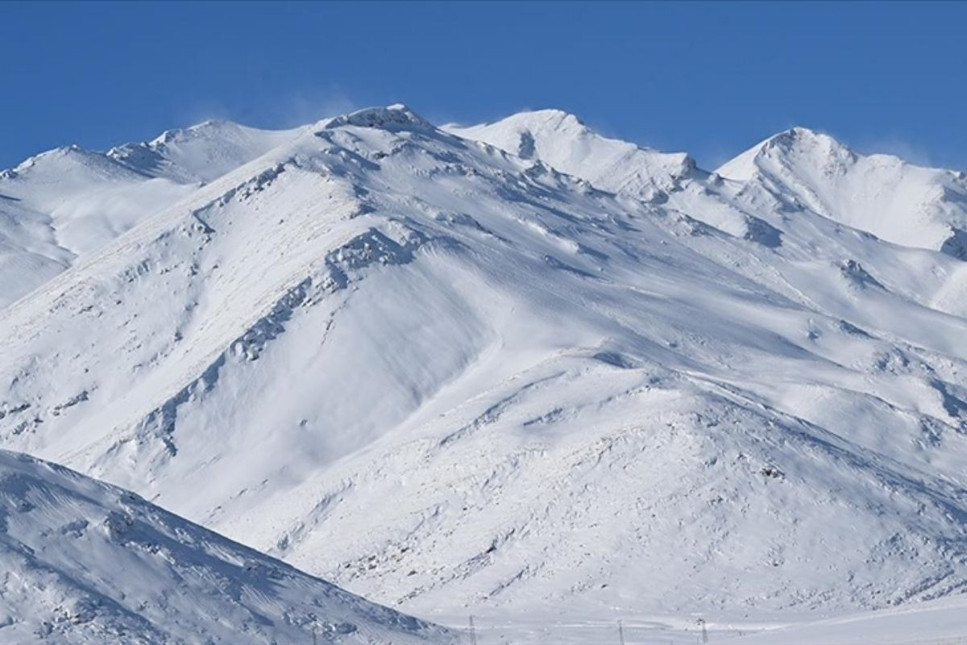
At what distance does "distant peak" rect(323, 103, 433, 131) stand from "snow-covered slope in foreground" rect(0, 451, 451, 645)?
405ft

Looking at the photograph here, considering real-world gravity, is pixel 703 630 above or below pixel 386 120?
below

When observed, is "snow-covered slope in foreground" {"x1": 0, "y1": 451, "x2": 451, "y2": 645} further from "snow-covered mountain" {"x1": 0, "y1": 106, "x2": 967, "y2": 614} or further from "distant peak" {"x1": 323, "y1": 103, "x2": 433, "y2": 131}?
"distant peak" {"x1": 323, "y1": 103, "x2": 433, "y2": 131}

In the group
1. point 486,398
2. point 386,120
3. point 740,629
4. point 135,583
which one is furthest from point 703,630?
point 386,120

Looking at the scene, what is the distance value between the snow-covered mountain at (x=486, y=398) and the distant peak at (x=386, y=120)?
8.99 meters

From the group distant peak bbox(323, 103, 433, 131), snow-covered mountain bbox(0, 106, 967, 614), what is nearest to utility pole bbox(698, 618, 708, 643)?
snow-covered mountain bbox(0, 106, 967, 614)

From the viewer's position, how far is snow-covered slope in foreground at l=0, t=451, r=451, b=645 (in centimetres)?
4959

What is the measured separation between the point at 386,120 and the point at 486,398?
8619cm

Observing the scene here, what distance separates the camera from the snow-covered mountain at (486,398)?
79.8 meters

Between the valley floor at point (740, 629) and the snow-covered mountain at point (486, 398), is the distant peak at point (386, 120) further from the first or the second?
the valley floor at point (740, 629)

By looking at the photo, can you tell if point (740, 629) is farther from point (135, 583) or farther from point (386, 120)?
point (386, 120)

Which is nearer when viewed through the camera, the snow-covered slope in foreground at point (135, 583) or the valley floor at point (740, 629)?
the valley floor at point (740, 629)

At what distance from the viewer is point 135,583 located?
173ft

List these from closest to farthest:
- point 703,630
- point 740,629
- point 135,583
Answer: point 135,583 < point 703,630 < point 740,629

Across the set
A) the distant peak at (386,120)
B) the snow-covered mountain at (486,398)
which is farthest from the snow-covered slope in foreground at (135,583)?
the distant peak at (386,120)
